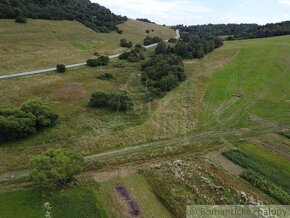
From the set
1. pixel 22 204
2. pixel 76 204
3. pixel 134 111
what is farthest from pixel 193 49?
pixel 22 204

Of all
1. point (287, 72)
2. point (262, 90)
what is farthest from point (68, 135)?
point (287, 72)

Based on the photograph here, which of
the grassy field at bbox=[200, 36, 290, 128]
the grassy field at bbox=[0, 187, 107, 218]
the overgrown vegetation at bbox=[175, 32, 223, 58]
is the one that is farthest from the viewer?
the overgrown vegetation at bbox=[175, 32, 223, 58]

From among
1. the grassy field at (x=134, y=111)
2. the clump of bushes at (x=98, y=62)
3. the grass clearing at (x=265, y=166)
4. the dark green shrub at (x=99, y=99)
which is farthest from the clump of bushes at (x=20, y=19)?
the grass clearing at (x=265, y=166)

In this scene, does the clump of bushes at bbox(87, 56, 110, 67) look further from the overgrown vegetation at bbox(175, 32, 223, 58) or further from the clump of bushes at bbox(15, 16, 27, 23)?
the clump of bushes at bbox(15, 16, 27, 23)

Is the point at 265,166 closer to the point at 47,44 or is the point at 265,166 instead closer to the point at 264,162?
the point at 264,162

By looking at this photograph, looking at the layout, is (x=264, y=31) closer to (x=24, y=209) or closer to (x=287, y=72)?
(x=287, y=72)

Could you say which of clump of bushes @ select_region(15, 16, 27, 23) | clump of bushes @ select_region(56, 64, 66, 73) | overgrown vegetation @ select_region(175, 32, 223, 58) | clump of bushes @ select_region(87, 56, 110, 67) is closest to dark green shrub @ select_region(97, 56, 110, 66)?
clump of bushes @ select_region(87, 56, 110, 67)
